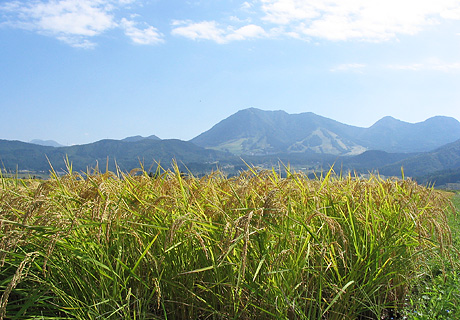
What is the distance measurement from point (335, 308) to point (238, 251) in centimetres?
103

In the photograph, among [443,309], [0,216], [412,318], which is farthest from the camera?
[443,309]

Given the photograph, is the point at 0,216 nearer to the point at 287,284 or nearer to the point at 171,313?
the point at 171,313

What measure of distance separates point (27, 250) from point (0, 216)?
0.47 m

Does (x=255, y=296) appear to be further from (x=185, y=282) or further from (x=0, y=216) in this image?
(x=0, y=216)

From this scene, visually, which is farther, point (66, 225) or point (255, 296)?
point (255, 296)

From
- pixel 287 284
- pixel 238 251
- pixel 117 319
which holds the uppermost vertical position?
pixel 238 251

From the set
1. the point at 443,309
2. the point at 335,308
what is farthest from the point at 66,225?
the point at 443,309

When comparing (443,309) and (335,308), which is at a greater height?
(335,308)

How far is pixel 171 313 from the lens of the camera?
3.12 m

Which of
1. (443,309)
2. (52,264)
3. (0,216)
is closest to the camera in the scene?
(0,216)

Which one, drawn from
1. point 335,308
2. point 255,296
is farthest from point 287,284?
point 335,308

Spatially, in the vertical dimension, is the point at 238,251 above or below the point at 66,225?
below

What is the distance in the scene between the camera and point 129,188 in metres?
3.44

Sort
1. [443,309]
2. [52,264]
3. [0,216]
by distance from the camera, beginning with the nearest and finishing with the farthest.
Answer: [0,216] → [52,264] → [443,309]
